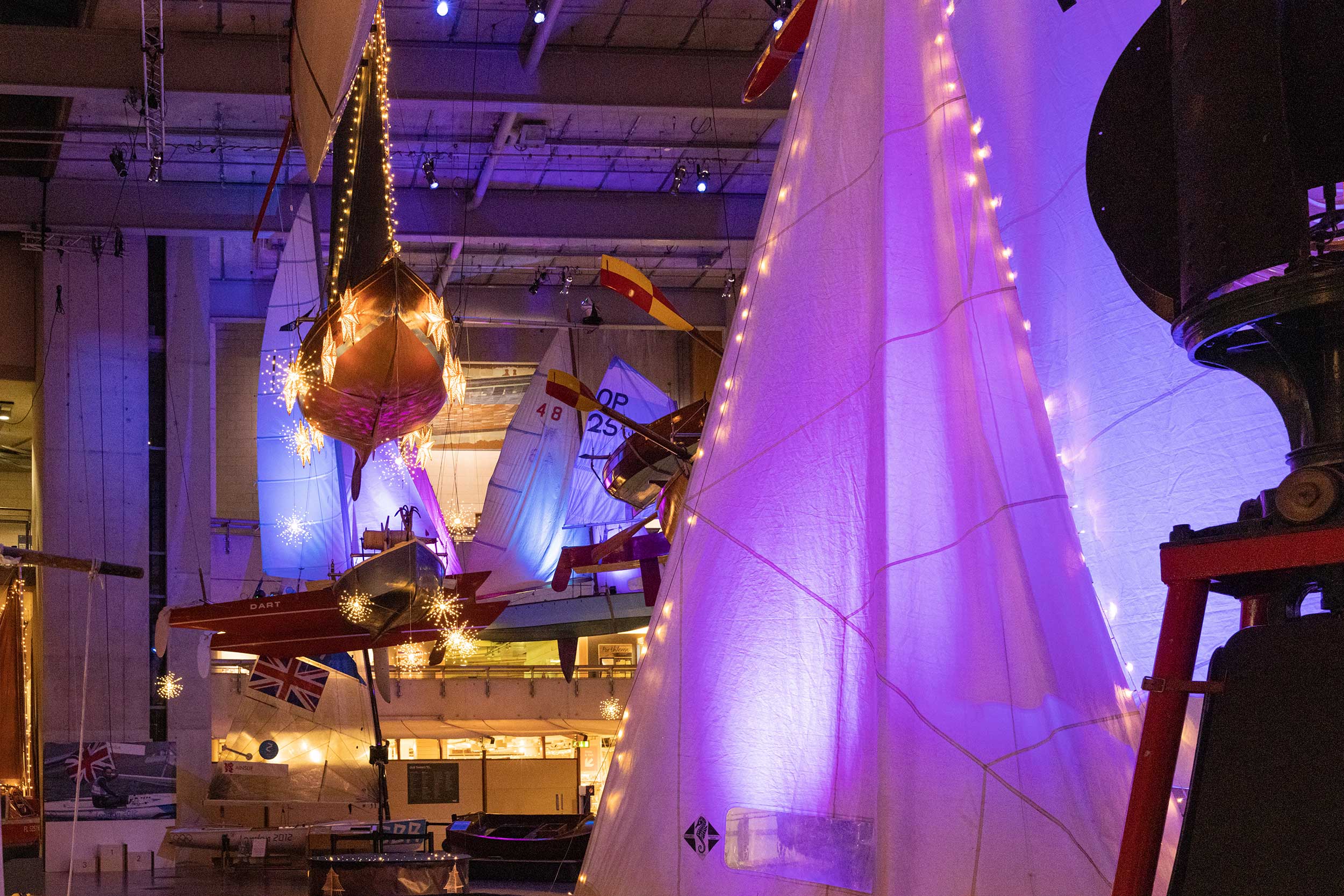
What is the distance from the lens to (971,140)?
2.53 metres

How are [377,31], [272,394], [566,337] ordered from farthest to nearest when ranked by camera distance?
[566,337] → [272,394] → [377,31]

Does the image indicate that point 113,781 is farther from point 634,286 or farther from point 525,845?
point 634,286

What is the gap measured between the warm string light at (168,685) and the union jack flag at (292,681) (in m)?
1.39

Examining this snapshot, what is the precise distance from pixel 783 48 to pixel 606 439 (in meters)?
17.6

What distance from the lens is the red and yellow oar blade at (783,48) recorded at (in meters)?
3.73

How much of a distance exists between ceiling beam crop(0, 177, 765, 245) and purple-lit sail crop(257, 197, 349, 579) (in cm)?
108

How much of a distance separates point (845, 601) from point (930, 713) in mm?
309

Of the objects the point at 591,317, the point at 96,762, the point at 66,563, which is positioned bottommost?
the point at 96,762

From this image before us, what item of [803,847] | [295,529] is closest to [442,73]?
[295,529]

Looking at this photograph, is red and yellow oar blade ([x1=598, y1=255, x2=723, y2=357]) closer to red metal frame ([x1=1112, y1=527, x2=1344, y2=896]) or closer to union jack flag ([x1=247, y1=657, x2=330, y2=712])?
red metal frame ([x1=1112, y1=527, x2=1344, y2=896])

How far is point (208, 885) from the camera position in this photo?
13906mm

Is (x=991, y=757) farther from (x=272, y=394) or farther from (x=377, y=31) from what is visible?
(x=272, y=394)

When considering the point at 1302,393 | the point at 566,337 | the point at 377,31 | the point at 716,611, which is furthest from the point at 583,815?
Result: the point at 1302,393

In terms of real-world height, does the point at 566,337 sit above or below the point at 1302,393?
above
